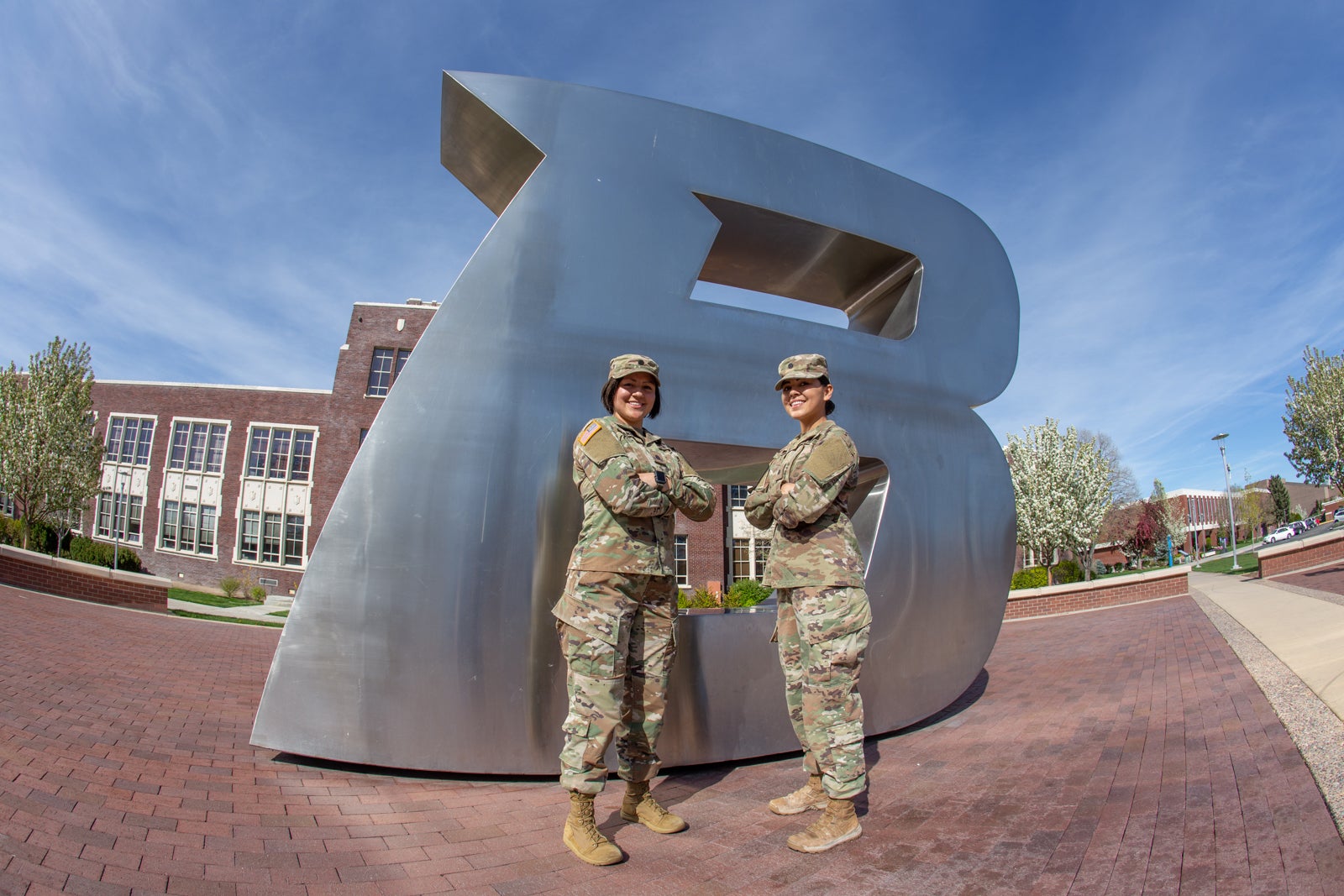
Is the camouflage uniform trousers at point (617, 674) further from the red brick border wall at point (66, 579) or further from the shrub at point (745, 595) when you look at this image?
the shrub at point (745, 595)

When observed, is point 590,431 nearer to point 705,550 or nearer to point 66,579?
point 66,579

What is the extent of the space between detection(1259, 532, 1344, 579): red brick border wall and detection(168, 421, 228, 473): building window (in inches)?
1506

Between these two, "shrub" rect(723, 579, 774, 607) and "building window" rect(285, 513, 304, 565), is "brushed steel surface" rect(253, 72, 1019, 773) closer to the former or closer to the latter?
"shrub" rect(723, 579, 774, 607)

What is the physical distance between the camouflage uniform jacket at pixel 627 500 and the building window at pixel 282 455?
29044 millimetres

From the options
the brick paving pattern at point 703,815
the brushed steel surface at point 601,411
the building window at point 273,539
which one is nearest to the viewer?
the brick paving pattern at point 703,815

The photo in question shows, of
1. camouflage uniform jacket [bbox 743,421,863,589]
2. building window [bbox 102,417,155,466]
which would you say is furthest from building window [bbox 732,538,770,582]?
building window [bbox 102,417,155,466]

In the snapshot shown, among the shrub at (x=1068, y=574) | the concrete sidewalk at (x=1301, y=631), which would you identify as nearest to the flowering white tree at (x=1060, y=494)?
the shrub at (x=1068, y=574)

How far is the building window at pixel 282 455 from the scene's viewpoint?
93.1ft

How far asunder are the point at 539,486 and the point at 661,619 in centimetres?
104

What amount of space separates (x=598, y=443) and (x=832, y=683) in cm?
163

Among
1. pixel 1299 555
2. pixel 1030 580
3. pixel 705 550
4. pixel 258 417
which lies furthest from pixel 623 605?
pixel 258 417

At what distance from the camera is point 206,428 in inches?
1175

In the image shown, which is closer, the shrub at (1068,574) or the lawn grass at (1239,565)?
the shrub at (1068,574)

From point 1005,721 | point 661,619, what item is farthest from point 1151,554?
point 661,619
